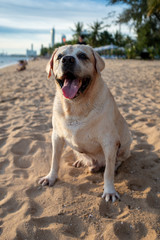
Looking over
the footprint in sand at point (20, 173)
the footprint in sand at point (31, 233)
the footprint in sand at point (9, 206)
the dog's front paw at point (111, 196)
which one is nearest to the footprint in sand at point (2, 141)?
the footprint in sand at point (20, 173)

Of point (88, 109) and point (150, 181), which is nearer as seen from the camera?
point (88, 109)

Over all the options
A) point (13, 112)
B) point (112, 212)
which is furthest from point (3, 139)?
point (112, 212)

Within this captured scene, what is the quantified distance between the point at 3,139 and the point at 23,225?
6.46 ft

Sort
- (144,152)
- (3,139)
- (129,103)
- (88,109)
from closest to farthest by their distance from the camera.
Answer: (88,109), (144,152), (3,139), (129,103)

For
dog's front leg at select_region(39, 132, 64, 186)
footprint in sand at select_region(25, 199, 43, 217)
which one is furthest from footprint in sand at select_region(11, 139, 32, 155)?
footprint in sand at select_region(25, 199, 43, 217)

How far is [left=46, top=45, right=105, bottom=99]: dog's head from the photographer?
224 centimetres

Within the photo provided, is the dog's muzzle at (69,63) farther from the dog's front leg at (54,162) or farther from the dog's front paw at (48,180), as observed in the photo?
the dog's front paw at (48,180)

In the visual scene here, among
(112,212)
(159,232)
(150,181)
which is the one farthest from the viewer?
(150,181)

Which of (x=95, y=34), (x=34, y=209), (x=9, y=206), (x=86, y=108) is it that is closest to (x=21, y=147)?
(x=9, y=206)

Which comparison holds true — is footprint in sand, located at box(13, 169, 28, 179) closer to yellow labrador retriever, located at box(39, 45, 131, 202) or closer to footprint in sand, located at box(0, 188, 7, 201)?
footprint in sand, located at box(0, 188, 7, 201)

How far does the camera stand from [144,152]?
3.23 metres

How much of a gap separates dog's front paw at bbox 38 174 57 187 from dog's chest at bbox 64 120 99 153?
51 cm

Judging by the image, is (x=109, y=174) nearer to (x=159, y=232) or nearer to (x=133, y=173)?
(x=133, y=173)

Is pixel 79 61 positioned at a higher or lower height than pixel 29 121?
higher
